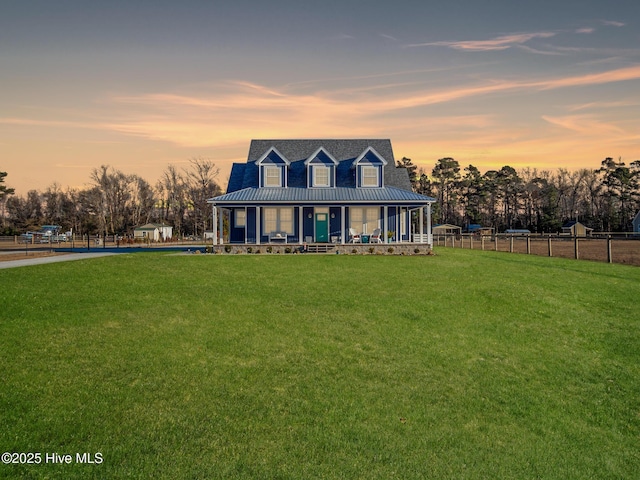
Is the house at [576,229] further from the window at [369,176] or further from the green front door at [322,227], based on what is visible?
the green front door at [322,227]

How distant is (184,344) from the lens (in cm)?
927

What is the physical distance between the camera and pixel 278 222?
101 feet

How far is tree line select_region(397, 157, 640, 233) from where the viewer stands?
8644 cm

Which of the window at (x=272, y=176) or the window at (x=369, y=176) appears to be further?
the window at (x=272, y=176)

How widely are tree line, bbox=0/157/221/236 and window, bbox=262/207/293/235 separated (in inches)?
1569

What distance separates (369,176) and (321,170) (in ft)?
11.3

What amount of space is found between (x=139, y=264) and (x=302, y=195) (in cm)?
1410

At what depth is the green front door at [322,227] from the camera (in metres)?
31.0

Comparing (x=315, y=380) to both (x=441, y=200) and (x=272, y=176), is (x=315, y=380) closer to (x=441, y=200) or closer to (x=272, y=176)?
(x=272, y=176)

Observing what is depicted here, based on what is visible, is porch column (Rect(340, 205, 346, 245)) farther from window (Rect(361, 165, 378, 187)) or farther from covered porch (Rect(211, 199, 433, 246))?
window (Rect(361, 165, 378, 187))

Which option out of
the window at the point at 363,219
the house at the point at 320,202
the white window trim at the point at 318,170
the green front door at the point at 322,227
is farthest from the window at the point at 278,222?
the window at the point at 363,219

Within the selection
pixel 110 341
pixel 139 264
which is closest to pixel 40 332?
pixel 110 341

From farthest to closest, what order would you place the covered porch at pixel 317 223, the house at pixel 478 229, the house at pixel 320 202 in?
the house at pixel 478 229 → the covered porch at pixel 317 223 → the house at pixel 320 202

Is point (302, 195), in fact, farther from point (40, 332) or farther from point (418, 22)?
point (40, 332)
